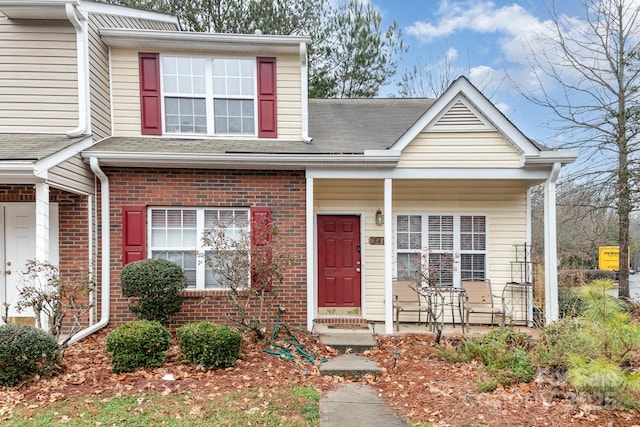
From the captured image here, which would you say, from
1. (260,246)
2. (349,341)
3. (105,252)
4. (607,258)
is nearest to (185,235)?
(105,252)

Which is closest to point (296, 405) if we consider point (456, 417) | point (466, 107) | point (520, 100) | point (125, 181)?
point (456, 417)

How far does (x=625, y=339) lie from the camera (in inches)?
161

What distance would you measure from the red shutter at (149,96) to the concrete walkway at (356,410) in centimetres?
582

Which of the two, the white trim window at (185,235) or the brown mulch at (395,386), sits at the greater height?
the white trim window at (185,235)

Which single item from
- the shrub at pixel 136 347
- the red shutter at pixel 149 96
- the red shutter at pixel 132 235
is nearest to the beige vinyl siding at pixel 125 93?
the red shutter at pixel 149 96

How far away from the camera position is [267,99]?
7391 millimetres

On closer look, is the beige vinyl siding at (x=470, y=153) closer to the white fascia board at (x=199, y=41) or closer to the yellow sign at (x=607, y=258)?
the white fascia board at (x=199, y=41)

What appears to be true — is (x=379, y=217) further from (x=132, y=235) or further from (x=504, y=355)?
(x=132, y=235)

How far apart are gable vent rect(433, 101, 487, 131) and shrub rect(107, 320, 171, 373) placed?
223 inches

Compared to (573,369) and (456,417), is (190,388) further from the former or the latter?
(573,369)

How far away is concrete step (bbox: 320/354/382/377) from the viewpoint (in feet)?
16.2

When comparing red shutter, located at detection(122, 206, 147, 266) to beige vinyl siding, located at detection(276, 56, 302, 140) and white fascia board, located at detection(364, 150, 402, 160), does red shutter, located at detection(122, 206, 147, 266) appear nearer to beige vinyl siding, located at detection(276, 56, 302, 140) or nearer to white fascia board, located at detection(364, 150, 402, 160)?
beige vinyl siding, located at detection(276, 56, 302, 140)

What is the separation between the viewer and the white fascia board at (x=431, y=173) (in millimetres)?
6551

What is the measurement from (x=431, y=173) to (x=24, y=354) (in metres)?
6.47
